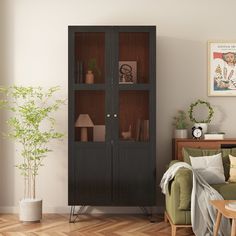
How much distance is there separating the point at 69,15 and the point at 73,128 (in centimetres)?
147

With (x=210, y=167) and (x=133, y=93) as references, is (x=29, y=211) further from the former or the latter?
(x=210, y=167)

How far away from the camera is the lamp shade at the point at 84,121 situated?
5574mm

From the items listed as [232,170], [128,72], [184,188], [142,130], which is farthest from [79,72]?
[232,170]

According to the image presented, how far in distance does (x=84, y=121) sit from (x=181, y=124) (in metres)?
1.20

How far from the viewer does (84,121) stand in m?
5.58

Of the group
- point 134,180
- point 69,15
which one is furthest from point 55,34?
point 134,180

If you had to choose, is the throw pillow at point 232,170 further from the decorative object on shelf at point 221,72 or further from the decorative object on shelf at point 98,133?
the decorative object on shelf at point 98,133

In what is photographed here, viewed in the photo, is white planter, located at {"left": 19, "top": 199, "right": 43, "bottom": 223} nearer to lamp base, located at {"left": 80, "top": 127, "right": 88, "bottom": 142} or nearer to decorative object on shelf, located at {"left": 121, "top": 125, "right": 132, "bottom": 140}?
lamp base, located at {"left": 80, "top": 127, "right": 88, "bottom": 142}

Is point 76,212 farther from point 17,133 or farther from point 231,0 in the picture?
point 231,0

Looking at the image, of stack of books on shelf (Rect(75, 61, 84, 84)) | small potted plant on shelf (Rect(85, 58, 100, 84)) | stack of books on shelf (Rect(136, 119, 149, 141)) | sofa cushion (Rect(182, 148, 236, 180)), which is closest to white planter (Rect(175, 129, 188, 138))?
sofa cushion (Rect(182, 148, 236, 180))

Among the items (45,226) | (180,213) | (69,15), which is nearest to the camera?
(180,213)

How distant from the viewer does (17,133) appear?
18.0ft

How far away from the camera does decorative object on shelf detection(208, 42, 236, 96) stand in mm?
6016

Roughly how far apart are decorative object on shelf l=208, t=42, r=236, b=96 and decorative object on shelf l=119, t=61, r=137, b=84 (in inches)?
40.6
